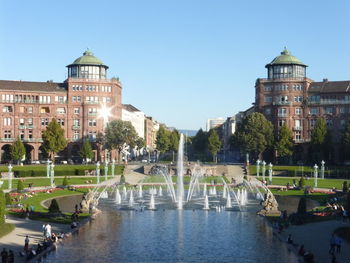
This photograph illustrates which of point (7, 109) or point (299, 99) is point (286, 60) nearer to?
point (299, 99)

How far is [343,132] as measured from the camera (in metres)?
119

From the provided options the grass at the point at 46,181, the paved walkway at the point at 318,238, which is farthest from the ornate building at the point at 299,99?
the paved walkway at the point at 318,238

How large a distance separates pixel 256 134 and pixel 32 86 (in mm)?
57414

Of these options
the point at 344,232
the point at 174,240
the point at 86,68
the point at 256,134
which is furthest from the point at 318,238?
the point at 86,68

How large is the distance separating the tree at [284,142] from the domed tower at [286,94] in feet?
23.9

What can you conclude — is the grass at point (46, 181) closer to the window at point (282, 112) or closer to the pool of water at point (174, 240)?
the pool of water at point (174, 240)

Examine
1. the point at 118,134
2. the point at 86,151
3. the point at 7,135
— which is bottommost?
the point at 86,151

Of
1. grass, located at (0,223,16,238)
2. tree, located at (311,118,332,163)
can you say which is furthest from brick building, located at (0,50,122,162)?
grass, located at (0,223,16,238)

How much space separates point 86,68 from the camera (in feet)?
438

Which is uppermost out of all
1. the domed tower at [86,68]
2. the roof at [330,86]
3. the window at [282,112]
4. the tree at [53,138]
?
the domed tower at [86,68]

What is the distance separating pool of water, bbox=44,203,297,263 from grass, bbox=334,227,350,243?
560 centimetres

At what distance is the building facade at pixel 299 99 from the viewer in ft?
419

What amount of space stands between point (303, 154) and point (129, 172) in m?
43.8

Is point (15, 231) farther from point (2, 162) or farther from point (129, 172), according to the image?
point (2, 162)
